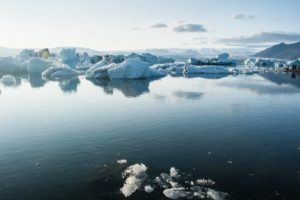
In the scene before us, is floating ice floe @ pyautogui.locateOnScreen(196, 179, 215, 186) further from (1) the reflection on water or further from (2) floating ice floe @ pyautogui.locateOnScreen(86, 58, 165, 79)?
(2) floating ice floe @ pyautogui.locateOnScreen(86, 58, 165, 79)

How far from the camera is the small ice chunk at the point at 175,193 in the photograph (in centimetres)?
1221

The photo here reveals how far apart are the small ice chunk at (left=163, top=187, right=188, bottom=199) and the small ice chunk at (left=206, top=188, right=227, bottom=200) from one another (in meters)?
0.95

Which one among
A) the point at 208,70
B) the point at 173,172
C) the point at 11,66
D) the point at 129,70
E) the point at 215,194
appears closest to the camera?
the point at 215,194

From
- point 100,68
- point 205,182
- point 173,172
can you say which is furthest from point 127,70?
point 205,182

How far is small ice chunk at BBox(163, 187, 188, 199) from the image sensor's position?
12.2m

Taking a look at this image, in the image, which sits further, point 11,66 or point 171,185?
point 11,66

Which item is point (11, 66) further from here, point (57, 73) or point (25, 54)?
point (25, 54)

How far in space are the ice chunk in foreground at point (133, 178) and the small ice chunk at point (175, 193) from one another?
4.28 ft

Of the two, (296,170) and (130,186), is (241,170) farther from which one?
(130,186)

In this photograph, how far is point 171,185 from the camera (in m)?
13.2

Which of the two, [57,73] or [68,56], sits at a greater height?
[68,56]

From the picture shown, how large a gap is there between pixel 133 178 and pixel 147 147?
454 cm

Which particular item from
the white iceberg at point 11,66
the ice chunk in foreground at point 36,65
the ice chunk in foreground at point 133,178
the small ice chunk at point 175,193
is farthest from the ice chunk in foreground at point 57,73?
the small ice chunk at point 175,193

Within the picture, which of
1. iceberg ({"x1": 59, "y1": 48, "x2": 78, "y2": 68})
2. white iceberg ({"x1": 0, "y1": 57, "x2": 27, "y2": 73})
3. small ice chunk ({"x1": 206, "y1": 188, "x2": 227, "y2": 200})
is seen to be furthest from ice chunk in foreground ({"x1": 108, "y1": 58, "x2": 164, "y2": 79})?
iceberg ({"x1": 59, "y1": 48, "x2": 78, "y2": 68})
